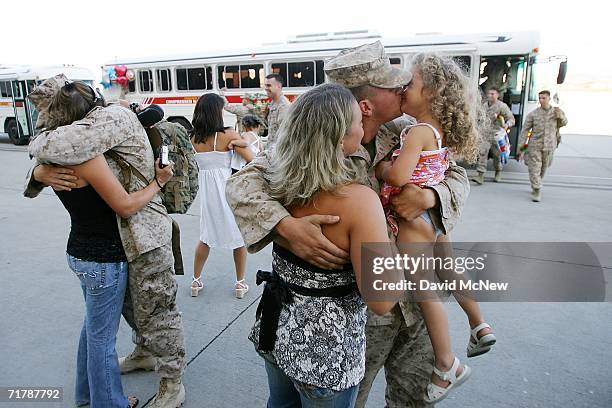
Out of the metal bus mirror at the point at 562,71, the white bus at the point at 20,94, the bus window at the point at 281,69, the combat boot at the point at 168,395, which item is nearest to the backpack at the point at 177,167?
the combat boot at the point at 168,395

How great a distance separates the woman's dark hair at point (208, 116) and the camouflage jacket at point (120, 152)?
1.58 meters

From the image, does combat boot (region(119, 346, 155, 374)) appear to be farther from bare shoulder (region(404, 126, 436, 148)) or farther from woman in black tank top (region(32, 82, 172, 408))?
bare shoulder (region(404, 126, 436, 148))

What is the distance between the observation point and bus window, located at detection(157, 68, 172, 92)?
46.8 feet

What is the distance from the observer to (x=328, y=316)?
53.4 inches

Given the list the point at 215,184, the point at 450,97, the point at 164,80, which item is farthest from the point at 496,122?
the point at 164,80

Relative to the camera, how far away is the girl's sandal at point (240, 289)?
3.75 meters

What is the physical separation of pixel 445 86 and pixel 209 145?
8.55 ft

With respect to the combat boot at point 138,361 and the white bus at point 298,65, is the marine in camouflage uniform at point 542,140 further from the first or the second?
the combat boot at point 138,361

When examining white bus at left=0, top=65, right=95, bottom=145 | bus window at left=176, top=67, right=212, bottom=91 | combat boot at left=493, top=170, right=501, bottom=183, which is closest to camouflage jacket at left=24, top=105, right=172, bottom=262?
combat boot at left=493, top=170, right=501, bottom=183

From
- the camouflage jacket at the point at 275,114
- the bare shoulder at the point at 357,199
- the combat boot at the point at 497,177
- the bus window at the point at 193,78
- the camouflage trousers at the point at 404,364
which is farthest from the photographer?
the bus window at the point at 193,78

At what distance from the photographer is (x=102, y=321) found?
2.12 meters

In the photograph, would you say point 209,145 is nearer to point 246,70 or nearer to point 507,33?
point 507,33

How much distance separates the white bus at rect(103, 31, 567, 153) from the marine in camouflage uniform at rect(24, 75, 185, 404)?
6533mm

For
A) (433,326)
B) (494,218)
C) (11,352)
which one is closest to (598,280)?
(494,218)
